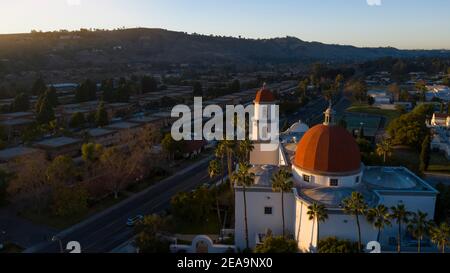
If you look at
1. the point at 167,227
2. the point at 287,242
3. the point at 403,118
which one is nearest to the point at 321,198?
the point at 287,242

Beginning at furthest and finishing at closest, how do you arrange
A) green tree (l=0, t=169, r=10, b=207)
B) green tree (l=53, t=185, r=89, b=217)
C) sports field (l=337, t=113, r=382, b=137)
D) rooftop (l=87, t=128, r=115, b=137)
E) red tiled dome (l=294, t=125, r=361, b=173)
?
1. sports field (l=337, t=113, r=382, b=137)
2. rooftop (l=87, t=128, r=115, b=137)
3. green tree (l=0, t=169, r=10, b=207)
4. green tree (l=53, t=185, r=89, b=217)
5. red tiled dome (l=294, t=125, r=361, b=173)

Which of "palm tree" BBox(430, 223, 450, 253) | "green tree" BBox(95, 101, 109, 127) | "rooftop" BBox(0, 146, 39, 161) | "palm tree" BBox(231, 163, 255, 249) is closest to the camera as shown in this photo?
"palm tree" BBox(430, 223, 450, 253)

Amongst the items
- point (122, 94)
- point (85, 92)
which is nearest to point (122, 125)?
point (122, 94)

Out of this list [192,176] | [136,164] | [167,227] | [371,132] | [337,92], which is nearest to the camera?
[167,227]

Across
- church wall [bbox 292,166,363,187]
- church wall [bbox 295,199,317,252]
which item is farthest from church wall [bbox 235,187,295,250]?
church wall [bbox 292,166,363,187]

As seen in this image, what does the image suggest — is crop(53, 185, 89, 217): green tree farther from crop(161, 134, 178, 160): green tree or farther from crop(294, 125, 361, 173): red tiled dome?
crop(294, 125, 361, 173): red tiled dome

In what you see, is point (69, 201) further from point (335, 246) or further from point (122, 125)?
point (122, 125)

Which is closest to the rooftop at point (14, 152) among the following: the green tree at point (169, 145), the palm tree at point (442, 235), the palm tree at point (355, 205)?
the green tree at point (169, 145)

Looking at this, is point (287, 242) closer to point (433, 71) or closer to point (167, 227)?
point (167, 227)
